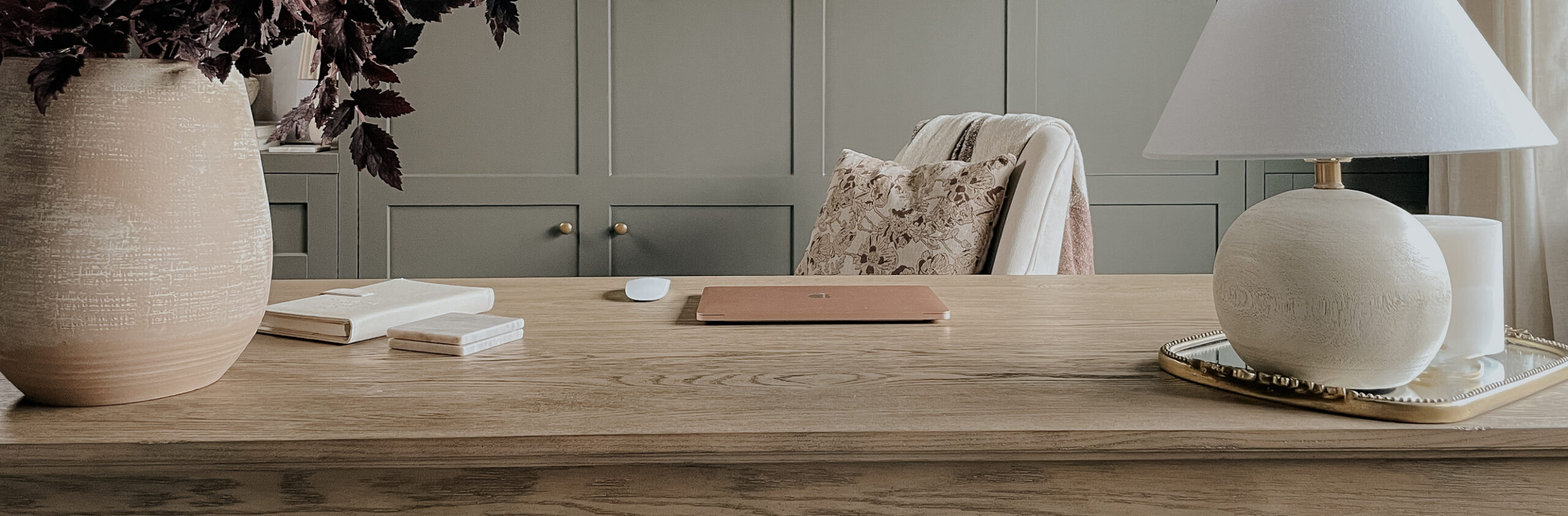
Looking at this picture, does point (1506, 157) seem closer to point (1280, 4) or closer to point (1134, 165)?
point (1134, 165)

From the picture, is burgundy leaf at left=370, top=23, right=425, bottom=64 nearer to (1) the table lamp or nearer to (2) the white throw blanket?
(1) the table lamp

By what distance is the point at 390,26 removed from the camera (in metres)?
0.58

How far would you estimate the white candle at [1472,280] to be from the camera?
2.22 ft

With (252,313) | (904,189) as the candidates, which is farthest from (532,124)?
(252,313)

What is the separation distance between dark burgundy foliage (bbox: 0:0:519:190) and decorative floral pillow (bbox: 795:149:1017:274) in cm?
124

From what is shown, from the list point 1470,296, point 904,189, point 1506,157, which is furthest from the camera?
point 1506,157

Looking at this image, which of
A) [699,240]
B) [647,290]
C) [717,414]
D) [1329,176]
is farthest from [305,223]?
[1329,176]

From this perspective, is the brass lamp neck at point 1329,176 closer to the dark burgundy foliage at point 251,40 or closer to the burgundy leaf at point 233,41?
the dark burgundy foliage at point 251,40

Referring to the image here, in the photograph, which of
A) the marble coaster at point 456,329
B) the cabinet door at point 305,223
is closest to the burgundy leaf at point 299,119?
the marble coaster at point 456,329

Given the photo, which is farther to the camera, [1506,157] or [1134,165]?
[1134,165]

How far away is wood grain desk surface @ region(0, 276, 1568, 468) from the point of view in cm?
54

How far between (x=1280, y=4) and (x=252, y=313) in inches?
27.1

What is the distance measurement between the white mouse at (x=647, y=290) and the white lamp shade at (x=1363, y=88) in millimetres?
640

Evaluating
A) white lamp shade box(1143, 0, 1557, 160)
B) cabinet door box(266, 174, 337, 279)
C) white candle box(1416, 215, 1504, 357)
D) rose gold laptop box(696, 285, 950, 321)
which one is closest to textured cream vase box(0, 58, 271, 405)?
rose gold laptop box(696, 285, 950, 321)
